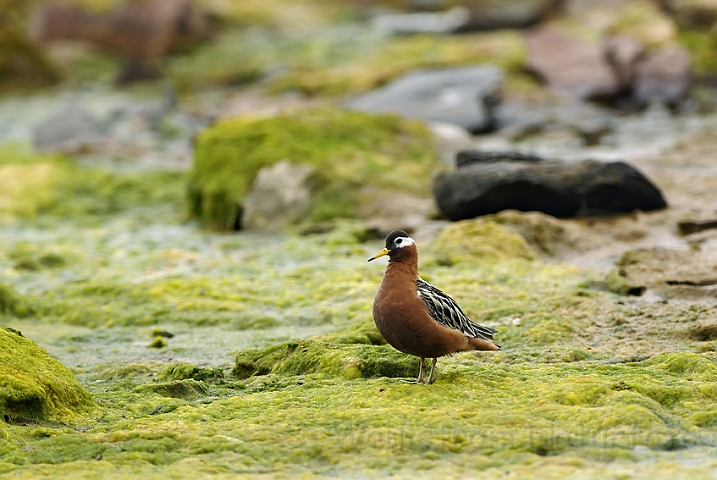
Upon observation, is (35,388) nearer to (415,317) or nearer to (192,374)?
(192,374)

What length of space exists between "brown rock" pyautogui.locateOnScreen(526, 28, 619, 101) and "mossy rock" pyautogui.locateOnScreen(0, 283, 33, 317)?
52.8 feet

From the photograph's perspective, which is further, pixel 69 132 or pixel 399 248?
pixel 69 132

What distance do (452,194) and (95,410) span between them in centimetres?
805

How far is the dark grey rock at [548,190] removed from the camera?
14.4 m

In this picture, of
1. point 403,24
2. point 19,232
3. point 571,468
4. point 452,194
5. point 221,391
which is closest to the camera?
point 571,468

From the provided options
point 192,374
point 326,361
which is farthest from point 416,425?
point 192,374

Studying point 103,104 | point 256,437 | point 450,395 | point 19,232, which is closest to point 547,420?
point 450,395

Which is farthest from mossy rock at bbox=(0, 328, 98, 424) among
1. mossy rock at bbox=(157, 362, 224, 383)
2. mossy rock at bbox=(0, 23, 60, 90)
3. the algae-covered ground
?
mossy rock at bbox=(0, 23, 60, 90)

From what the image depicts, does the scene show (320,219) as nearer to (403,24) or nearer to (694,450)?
(694,450)

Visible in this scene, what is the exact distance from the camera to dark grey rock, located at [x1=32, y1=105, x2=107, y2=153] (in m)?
22.5

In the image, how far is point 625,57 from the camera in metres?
25.0

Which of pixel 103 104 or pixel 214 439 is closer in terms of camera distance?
pixel 214 439

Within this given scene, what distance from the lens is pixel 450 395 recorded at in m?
7.35

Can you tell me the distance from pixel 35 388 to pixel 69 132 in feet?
55.5
